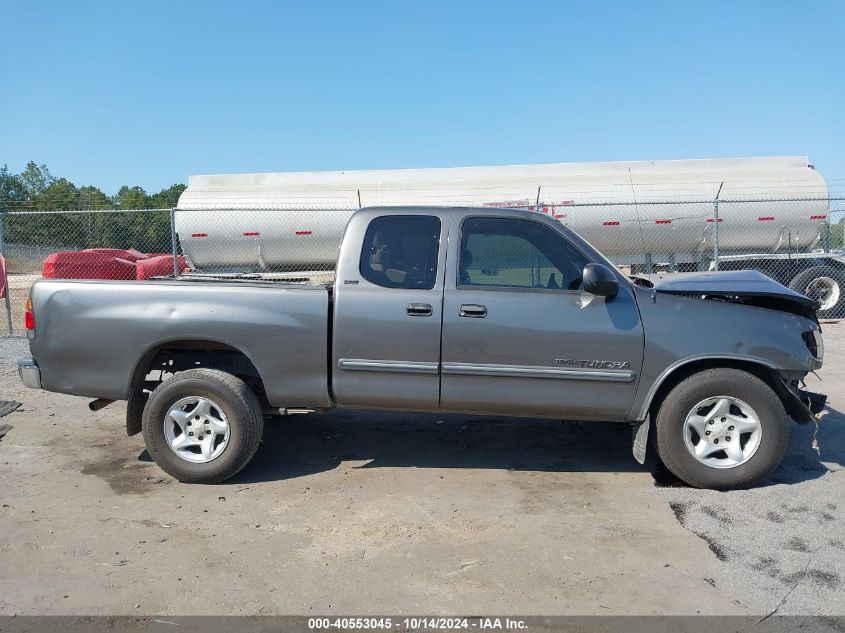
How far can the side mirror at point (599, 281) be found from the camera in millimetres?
4465

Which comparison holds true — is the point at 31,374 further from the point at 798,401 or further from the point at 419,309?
the point at 798,401

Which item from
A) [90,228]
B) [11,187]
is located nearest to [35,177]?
[11,187]

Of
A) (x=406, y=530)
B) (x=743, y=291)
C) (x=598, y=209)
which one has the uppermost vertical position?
(x=598, y=209)

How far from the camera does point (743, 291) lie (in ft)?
15.3

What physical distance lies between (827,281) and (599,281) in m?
11.5

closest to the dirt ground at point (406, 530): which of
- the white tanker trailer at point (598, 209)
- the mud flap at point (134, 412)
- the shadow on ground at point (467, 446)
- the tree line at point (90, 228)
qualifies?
the shadow on ground at point (467, 446)

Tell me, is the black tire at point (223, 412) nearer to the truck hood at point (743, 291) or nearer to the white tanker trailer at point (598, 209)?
the truck hood at point (743, 291)

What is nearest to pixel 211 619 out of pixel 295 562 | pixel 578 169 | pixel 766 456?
pixel 295 562

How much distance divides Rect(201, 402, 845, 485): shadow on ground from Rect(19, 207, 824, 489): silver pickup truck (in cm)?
50

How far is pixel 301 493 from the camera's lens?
15.5 ft

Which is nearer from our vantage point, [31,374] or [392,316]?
[392,316]

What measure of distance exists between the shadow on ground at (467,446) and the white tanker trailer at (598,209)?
791cm

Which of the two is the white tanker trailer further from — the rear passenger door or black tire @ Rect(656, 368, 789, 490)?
black tire @ Rect(656, 368, 789, 490)

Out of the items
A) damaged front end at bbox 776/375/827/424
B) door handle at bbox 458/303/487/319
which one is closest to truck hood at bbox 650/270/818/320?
damaged front end at bbox 776/375/827/424
